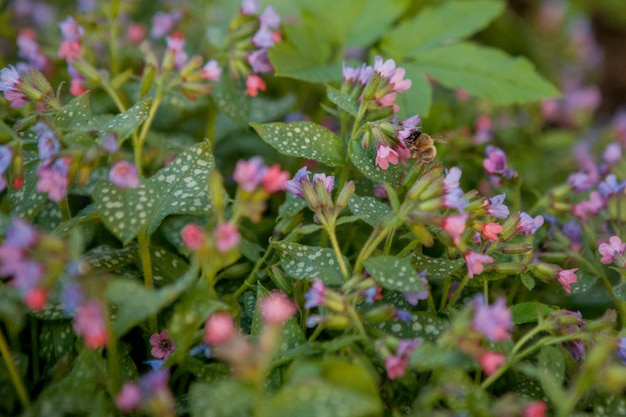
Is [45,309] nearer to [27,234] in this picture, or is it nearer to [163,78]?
[27,234]

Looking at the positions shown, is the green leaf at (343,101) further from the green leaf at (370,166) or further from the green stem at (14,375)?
the green stem at (14,375)

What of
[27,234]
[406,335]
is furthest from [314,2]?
[27,234]

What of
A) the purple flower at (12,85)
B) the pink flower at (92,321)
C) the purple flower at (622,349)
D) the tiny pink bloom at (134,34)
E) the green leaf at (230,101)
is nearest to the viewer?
the pink flower at (92,321)

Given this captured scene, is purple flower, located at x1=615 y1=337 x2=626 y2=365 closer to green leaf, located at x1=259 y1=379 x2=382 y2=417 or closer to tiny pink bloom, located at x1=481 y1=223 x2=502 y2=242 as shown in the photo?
tiny pink bloom, located at x1=481 y1=223 x2=502 y2=242

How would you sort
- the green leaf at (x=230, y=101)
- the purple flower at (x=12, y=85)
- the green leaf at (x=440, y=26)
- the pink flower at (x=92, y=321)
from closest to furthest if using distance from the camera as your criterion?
the pink flower at (x=92, y=321), the purple flower at (x=12, y=85), the green leaf at (x=230, y=101), the green leaf at (x=440, y=26)

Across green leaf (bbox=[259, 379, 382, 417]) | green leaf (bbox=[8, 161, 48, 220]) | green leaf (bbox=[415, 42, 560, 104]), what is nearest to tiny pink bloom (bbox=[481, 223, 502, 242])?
green leaf (bbox=[259, 379, 382, 417])

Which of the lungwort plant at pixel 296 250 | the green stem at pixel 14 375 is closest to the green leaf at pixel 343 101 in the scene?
the lungwort plant at pixel 296 250
